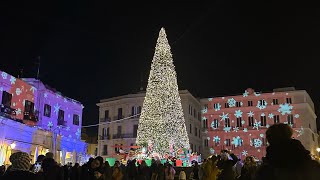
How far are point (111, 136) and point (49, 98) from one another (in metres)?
23.8

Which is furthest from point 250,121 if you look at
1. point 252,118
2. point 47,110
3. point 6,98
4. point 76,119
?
point 6,98

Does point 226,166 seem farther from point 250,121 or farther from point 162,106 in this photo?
point 250,121

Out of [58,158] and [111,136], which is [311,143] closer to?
[111,136]

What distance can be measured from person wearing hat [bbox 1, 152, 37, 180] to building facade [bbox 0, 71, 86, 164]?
17.6 m

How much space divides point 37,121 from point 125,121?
980 inches

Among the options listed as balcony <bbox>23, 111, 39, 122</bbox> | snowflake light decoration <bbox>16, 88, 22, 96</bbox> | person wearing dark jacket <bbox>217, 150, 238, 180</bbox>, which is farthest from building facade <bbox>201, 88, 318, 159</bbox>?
person wearing dark jacket <bbox>217, 150, 238, 180</bbox>

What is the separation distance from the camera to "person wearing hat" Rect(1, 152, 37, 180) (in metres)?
3.57

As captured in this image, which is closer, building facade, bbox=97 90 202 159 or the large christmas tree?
the large christmas tree

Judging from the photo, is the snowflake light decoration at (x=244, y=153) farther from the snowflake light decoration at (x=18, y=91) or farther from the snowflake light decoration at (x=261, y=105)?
the snowflake light decoration at (x=18, y=91)

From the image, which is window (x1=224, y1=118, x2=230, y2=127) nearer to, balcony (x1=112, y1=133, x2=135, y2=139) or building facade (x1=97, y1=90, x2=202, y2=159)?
building facade (x1=97, y1=90, x2=202, y2=159)

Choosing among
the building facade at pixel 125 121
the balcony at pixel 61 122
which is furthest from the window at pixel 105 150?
the balcony at pixel 61 122

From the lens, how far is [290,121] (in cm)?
5000

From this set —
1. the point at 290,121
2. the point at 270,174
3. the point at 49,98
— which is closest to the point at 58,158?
the point at 49,98

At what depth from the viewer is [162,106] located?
25.4 meters
